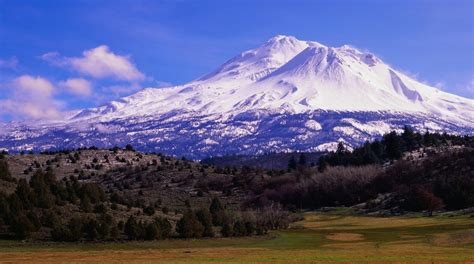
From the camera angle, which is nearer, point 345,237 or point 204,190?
point 345,237

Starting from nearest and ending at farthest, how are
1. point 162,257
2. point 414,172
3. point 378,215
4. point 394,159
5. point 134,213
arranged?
point 162,257
point 134,213
point 378,215
point 414,172
point 394,159

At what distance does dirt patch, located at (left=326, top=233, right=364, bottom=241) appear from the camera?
8271cm

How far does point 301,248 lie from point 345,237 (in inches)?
667

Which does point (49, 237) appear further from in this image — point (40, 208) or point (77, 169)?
point (77, 169)

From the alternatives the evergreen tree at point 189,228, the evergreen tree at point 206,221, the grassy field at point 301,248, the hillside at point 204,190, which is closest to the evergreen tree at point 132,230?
the hillside at point 204,190

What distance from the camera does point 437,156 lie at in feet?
524

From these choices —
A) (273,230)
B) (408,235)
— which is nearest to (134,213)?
(273,230)

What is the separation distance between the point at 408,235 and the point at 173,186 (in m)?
87.0

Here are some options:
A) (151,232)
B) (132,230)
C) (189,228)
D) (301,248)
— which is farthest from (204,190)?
(301,248)

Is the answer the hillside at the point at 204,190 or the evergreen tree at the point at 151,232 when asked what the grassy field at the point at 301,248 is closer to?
the evergreen tree at the point at 151,232

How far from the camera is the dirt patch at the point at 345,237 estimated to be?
82.7 m

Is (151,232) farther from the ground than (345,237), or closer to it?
farther from the ground

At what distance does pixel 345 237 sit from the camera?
85.4 meters

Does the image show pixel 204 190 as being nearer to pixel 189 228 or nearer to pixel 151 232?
pixel 189 228
